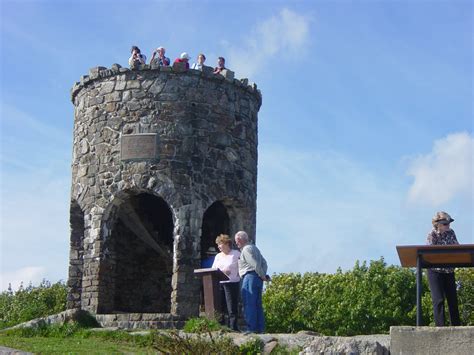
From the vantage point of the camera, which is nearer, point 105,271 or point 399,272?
point 105,271

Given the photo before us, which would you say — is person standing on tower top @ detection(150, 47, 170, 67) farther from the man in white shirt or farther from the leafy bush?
the leafy bush

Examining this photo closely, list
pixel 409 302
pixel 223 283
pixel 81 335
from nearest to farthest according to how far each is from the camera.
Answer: pixel 223 283, pixel 81 335, pixel 409 302

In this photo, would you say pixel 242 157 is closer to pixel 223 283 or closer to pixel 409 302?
pixel 223 283

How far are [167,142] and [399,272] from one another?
14.0 m

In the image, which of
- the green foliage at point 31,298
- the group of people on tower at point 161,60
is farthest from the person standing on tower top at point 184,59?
the green foliage at point 31,298

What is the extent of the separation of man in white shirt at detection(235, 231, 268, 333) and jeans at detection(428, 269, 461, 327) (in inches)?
118

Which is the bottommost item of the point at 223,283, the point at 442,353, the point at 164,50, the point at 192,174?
the point at 442,353

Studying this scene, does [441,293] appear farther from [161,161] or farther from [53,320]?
[161,161]

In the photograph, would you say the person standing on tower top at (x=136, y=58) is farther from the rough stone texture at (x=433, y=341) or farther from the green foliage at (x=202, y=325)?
the rough stone texture at (x=433, y=341)

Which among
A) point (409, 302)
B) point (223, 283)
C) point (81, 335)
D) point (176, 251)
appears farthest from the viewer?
point (409, 302)

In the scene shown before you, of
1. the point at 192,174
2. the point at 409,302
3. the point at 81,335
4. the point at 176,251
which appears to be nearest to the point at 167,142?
the point at 192,174

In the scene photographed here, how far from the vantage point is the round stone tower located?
18.1 meters

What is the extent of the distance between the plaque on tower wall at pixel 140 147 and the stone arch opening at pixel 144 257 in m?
2.79

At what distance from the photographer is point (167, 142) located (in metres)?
18.3
